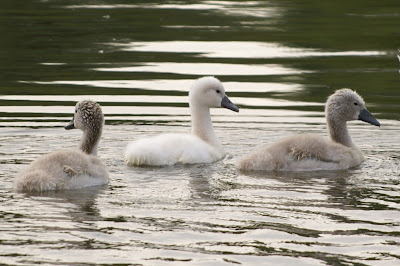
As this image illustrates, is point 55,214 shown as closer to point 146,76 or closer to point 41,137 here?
point 41,137

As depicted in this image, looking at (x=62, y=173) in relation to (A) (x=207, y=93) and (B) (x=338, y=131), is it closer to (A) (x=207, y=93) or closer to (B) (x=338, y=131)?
(A) (x=207, y=93)

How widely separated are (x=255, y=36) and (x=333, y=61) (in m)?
2.93

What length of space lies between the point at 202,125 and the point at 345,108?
1757mm

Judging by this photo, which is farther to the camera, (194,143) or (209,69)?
(209,69)

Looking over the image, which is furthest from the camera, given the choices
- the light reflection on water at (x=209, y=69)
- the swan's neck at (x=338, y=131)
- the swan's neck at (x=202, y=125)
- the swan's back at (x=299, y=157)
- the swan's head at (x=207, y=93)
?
the light reflection on water at (x=209, y=69)

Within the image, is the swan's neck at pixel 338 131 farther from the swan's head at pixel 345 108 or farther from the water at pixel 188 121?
the water at pixel 188 121

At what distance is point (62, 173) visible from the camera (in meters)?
10.9

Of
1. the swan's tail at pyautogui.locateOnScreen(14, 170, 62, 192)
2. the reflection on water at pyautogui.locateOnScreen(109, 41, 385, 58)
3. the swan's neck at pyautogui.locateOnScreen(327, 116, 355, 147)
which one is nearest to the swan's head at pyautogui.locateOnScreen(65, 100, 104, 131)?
the swan's tail at pyautogui.locateOnScreen(14, 170, 62, 192)

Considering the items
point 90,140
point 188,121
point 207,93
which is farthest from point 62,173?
point 188,121

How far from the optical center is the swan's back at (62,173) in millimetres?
10781

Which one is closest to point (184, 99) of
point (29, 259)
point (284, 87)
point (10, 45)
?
point (284, 87)

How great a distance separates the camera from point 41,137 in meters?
14.0

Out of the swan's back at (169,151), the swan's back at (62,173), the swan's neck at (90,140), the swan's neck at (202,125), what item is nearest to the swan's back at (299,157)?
the swan's back at (169,151)

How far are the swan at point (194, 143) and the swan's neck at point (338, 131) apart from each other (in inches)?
52.1
